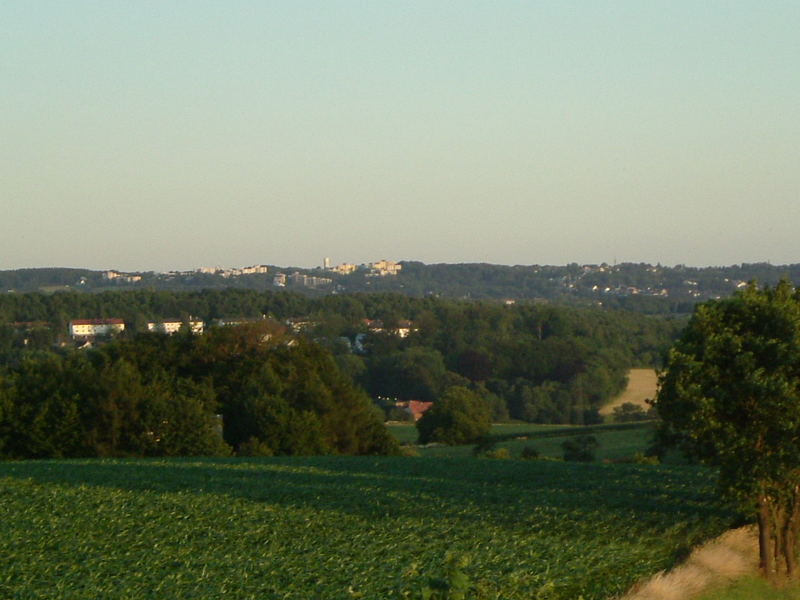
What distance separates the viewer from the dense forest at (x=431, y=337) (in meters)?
78.2

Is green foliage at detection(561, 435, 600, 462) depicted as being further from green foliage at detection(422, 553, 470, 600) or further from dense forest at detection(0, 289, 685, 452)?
green foliage at detection(422, 553, 470, 600)

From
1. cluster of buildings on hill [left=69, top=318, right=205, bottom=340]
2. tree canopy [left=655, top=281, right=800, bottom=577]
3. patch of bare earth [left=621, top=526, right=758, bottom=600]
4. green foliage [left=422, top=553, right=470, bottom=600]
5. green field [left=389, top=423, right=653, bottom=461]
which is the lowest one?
green field [left=389, top=423, right=653, bottom=461]

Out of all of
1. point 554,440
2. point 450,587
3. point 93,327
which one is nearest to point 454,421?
point 554,440

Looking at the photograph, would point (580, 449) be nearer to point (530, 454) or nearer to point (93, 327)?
point (530, 454)

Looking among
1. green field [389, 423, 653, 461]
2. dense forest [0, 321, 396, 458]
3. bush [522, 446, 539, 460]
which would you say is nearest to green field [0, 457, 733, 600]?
dense forest [0, 321, 396, 458]

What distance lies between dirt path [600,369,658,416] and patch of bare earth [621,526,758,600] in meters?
56.1

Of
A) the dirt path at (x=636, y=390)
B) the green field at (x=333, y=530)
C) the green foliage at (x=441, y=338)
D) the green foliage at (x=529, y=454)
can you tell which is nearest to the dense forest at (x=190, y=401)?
the green foliage at (x=529, y=454)

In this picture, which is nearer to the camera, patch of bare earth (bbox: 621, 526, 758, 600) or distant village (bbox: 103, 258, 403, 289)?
patch of bare earth (bbox: 621, 526, 758, 600)

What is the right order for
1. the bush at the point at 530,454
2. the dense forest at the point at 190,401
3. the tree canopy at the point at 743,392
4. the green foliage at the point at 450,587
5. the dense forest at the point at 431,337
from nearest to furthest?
the green foliage at the point at 450,587 < the tree canopy at the point at 743,392 < the dense forest at the point at 190,401 < the bush at the point at 530,454 < the dense forest at the point at 431,337

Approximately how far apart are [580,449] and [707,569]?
2580 centimetres

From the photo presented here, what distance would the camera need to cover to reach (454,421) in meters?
51.0

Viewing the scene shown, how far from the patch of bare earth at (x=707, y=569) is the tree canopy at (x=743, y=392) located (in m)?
1.00

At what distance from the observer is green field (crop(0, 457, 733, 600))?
1188 cm

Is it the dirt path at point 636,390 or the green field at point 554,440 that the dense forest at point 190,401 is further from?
the dirt path at point 636,390
